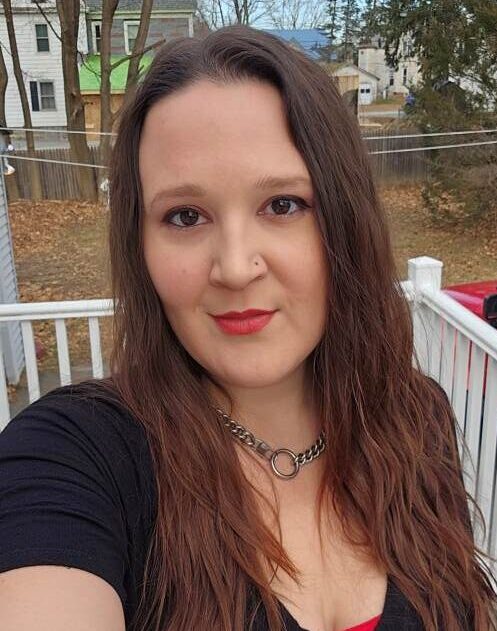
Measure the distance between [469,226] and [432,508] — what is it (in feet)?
32.0

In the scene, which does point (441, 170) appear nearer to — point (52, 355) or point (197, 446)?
point (52, 355)

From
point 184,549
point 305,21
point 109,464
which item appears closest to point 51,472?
point 109,464

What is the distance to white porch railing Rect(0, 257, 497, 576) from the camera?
2.41 m

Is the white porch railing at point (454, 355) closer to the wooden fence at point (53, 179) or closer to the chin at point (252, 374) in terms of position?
the chin at point (252, 374)

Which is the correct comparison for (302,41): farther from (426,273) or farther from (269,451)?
(426,273)

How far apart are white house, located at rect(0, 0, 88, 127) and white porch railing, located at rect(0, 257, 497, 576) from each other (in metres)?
22.6

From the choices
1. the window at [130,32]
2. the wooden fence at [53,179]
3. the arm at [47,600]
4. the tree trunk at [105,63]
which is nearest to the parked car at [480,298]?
the arm at [47,600]

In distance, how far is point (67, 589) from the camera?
781 mm

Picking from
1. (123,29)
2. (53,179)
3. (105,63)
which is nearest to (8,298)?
(105,63)

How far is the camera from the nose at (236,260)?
3.16ft

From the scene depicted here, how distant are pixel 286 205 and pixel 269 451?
0.45 meters

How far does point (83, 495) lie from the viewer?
2.87 feet

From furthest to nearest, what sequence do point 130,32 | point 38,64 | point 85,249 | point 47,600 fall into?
point 38,64
point 130,32
point 85,249
point 47,600

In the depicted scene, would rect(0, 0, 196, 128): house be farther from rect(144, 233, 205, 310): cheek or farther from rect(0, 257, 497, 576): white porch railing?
rect(144, 233, 205, 310): cheek
